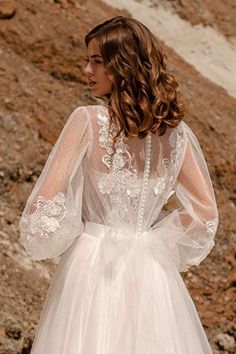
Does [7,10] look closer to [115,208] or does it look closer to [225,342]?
[225,342]

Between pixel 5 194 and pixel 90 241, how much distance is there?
186 inches

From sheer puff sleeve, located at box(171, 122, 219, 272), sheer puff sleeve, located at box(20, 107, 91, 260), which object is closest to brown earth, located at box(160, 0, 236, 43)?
sheer puff sleeve, located at box(171, 122, 219, 272)

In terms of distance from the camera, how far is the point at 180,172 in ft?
12.6

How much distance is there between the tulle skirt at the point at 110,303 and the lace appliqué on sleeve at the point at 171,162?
0.78ft

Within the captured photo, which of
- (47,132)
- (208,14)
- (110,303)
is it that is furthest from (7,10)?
(110,303)

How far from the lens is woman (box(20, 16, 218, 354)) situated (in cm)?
349

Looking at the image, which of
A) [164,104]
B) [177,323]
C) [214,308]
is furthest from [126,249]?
[214,308]

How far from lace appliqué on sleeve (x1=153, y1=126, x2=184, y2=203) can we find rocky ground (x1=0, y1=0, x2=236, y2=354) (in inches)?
110

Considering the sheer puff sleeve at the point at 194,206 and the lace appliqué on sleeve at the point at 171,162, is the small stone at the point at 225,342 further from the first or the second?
the lace appliqué on sleeve at the point at 171,162

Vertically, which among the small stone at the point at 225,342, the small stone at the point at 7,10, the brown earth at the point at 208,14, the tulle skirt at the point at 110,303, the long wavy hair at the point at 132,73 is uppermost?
the long wavy hair at the point at 132,73

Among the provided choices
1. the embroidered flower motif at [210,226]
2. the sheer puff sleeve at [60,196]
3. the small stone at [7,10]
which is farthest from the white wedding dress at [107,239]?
the small stone at [7,10]

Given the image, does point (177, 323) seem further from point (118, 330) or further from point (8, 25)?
point (8, 25)

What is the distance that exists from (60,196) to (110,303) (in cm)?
52

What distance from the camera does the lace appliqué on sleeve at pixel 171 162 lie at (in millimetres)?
3730
